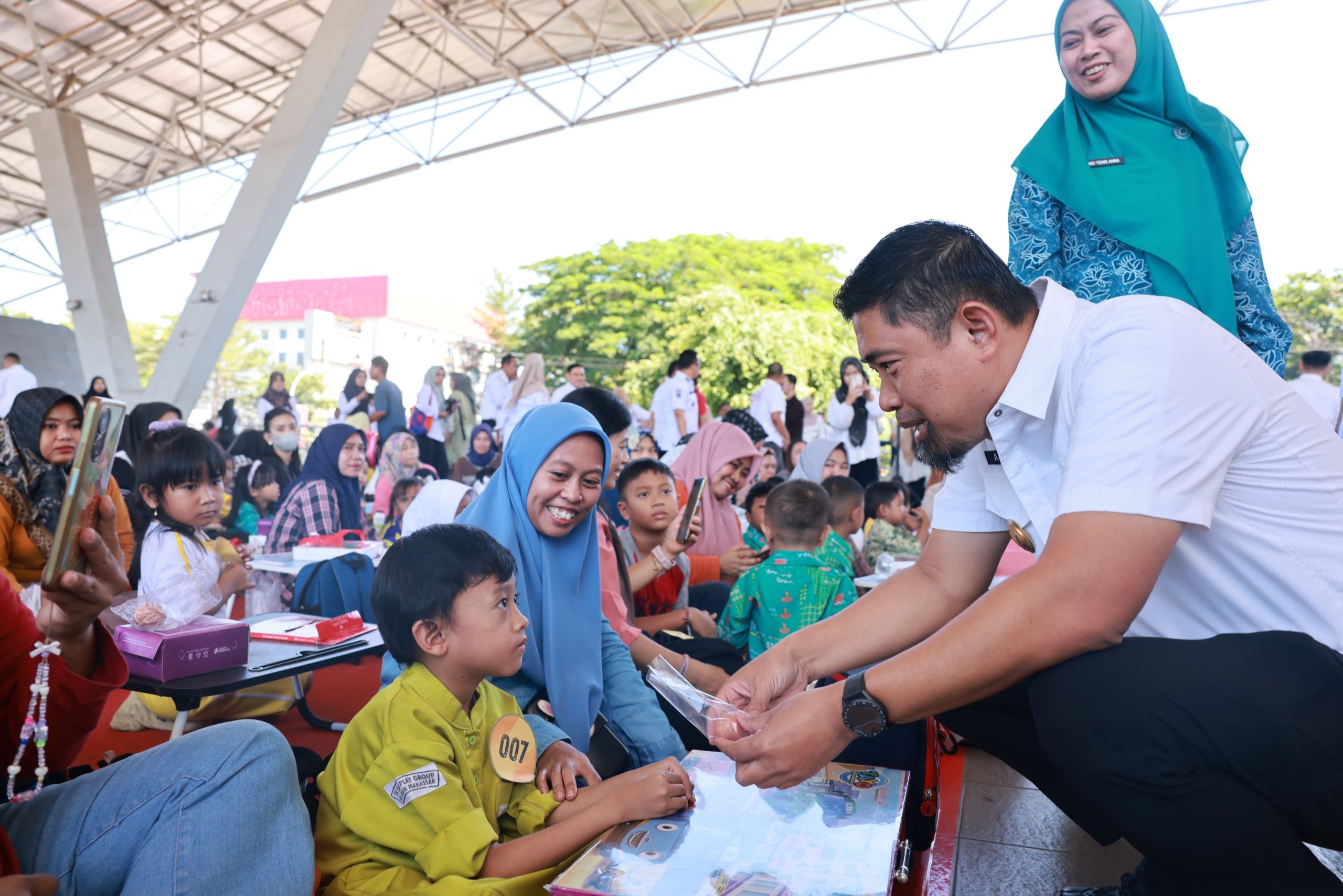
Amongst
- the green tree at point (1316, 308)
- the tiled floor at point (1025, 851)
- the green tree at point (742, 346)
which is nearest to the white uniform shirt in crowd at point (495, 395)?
the tiled floor at point (1025, 851)

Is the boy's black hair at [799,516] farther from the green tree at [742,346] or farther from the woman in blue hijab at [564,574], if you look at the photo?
the green tree at [742,346]

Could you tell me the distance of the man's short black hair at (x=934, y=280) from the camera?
1.50 m

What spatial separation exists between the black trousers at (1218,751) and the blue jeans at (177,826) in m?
1.20

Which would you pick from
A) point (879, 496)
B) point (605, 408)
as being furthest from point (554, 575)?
point (879, 496)

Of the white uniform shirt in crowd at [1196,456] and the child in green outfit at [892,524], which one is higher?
the white uniform shirt in crowd at [1196,456]

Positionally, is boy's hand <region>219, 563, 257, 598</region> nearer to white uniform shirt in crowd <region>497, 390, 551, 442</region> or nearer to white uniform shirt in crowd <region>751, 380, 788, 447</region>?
white uniform shirt in crowd <region>497, 390, 551, 442</region>

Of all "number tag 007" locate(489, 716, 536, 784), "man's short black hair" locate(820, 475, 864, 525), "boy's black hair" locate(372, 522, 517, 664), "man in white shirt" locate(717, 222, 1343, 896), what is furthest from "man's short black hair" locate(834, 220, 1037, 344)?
"man's short black hair" locate(820, 475, 864, 525)

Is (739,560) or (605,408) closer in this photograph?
(605,408)

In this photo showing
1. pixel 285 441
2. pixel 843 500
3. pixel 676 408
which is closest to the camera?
pixel 843 500

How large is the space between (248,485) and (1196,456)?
20.1 ft

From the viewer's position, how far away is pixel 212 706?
3594 mm

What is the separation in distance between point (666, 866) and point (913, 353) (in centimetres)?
91

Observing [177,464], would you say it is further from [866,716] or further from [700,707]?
[866,716]

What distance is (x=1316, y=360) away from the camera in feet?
21.4
